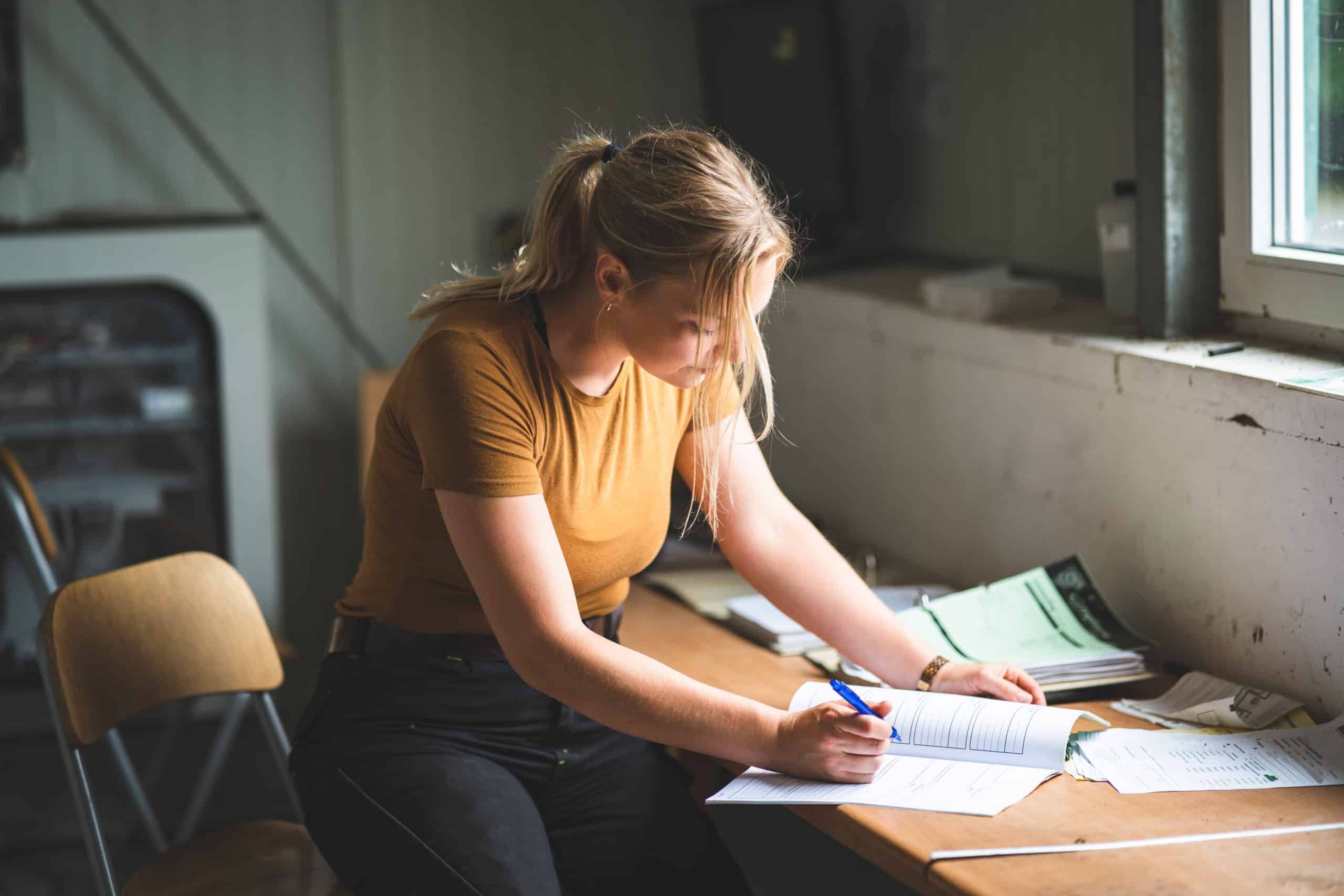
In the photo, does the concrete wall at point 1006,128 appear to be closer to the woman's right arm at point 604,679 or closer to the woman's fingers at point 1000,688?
the woman's fingers at point 1000,688

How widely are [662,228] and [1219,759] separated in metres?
0.79

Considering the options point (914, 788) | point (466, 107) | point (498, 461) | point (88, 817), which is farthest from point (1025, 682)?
point (466, 107)

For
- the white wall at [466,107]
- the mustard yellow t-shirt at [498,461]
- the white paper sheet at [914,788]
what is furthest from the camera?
the white wall at [466,107]

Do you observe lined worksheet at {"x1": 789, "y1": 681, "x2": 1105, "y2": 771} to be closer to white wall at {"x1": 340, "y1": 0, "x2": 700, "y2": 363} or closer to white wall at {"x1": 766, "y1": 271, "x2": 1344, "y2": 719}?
white wall at {"x1": 766, "y1": 271, "x2": 1344, "y2": 719}

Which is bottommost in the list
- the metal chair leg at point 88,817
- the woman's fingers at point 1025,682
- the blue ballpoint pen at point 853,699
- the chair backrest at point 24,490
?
the metal chair leg at point 88,817

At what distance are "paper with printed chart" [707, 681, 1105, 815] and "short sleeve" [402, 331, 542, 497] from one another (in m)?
0.39

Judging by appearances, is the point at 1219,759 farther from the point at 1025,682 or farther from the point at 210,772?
the point at 210,772

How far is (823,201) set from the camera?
2701 mm

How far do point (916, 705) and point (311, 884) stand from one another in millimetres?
727

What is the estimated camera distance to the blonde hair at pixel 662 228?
132 centimetres

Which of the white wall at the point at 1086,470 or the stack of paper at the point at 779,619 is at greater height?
the white wall at the point at 1086,470

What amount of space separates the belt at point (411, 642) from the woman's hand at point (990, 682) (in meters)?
0.50

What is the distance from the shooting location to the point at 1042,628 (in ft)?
5.50

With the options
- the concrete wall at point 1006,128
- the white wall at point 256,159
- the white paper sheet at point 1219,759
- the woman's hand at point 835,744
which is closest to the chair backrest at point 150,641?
the woman's hand at point 835,744
